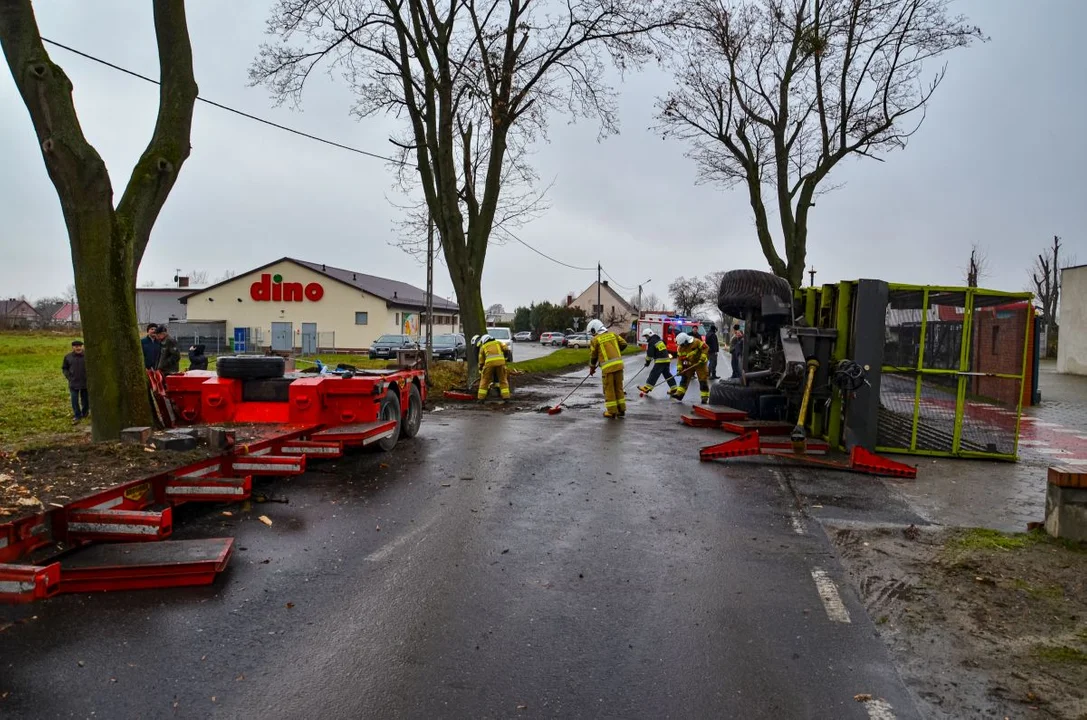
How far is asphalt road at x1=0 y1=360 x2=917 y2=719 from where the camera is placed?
338cm

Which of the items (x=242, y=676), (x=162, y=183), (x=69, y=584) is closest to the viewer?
(x=242, y=676)

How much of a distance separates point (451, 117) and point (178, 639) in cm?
1745

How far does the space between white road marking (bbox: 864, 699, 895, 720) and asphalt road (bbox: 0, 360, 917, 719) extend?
0.5 inches

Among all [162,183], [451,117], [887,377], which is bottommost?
[887,377]

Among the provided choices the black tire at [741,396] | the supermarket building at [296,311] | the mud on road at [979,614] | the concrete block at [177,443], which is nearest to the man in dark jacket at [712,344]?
the black tire at [741,396]

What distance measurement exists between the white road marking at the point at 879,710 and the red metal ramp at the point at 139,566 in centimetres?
367

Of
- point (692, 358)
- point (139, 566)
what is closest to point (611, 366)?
point (692, 358)

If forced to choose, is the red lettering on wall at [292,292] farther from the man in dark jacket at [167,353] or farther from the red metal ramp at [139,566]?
the red metal ramp at [139,566]

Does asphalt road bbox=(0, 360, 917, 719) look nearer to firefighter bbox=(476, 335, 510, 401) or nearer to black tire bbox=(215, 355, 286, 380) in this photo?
black tire bbox=(215, 355, 286, 380)

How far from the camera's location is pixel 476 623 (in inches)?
167

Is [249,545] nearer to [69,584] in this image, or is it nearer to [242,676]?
[69,584]

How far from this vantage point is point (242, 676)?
3541 millimetres

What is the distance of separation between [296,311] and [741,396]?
42383 millimetres

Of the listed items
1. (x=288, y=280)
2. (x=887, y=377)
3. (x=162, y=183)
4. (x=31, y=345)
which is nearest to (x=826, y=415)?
(x=887, y=377)
